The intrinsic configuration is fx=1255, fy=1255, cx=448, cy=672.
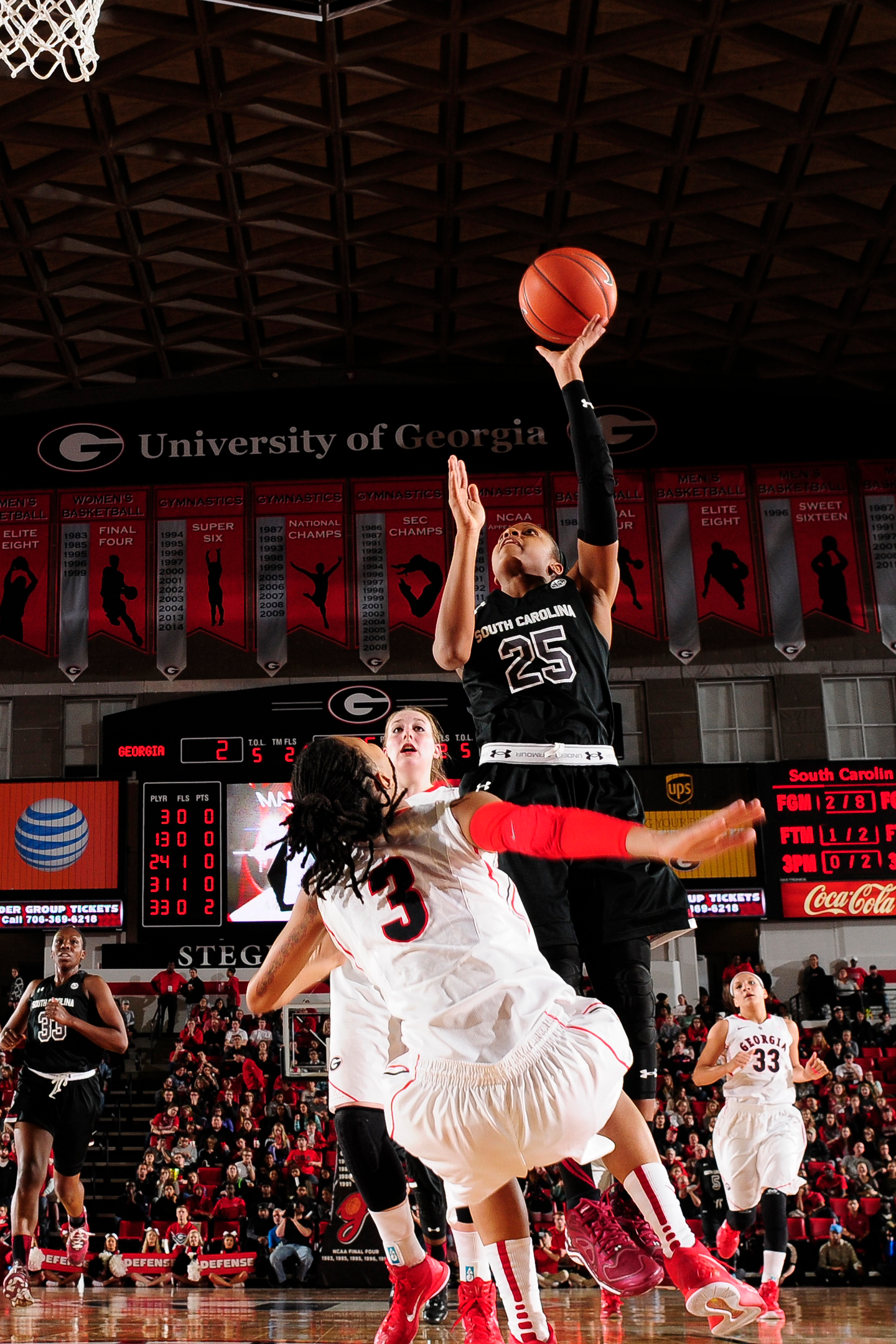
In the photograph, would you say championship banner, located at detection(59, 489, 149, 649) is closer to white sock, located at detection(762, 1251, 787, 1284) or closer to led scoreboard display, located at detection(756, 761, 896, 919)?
led scoreboard display, located at detection(756, 761, 896, 919)

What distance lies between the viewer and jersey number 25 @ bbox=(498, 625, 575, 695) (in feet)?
15.4

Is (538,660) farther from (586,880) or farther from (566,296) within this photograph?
(566,296)

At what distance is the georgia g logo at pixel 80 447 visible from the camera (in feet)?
70.3

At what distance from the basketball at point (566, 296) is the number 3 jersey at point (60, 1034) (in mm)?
5453

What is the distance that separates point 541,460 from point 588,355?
2.76 metres

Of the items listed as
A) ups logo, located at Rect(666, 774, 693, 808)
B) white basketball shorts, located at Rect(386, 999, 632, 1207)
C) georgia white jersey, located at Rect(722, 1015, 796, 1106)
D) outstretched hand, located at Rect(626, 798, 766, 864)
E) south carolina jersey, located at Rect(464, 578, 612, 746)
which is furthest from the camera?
ups logo, located at Rect(666, 774, 693, 808)

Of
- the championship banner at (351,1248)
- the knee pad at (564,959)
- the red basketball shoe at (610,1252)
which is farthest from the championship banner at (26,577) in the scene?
the red basketball shoe at (610,1252)

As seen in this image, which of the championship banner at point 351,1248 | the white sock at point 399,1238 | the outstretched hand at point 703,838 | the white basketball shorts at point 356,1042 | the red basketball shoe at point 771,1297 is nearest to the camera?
the outstretched hand at point 703,838

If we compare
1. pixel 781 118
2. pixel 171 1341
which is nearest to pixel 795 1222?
pixel 171 1341

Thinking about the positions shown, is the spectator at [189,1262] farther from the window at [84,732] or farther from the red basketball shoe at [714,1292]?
the window at [84,732]

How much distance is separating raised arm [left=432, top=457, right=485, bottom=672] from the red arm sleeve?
124cm

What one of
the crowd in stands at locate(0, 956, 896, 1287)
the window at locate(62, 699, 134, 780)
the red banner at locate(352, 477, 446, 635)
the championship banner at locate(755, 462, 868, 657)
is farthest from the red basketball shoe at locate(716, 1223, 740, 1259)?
the window at locate(62, 699, 134, 780)

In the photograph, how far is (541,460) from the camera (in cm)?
2131

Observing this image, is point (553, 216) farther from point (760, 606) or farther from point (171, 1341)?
point (171, 1341)
